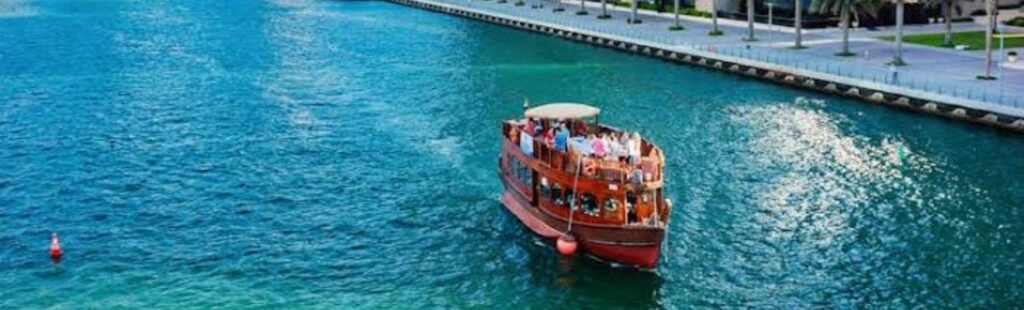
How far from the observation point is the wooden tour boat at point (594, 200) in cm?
6081

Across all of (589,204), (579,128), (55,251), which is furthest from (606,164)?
(55,251)

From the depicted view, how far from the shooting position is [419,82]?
124 meters

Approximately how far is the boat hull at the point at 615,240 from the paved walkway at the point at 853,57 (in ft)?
135

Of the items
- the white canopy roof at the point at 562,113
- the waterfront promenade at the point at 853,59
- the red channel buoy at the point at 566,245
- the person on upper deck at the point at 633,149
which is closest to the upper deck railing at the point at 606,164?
the person on upper deck at the point at 633,149

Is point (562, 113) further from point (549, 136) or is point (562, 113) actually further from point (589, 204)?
point (589, 204)

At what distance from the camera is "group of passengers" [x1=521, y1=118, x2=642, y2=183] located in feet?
209

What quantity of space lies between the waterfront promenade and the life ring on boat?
4073cm

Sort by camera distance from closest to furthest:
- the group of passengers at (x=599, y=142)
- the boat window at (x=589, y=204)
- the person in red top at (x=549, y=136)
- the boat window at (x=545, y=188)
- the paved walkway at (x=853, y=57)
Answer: the boat window at (x=589, y=204) → the group of passengers at (x=599, y=142) → the boat window at (x=545, y=188) → the person in red top at (x=549, y=136) → the paved walkway at (x=853, y=57)

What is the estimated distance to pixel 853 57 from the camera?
11825cm

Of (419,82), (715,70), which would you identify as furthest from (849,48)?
(419,82)

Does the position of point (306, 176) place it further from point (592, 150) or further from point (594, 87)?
point (594, 87)

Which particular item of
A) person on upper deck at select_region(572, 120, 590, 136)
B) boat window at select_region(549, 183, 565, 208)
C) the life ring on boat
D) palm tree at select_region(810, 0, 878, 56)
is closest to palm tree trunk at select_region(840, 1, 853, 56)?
palm tree at select_region(810, 0, 878, 56)

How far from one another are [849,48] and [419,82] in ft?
138

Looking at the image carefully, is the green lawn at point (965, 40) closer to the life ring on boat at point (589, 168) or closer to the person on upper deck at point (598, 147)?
the person on upper deck at point (598, 147)
